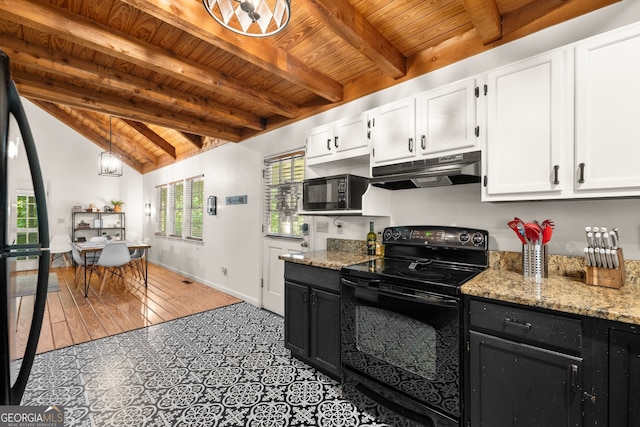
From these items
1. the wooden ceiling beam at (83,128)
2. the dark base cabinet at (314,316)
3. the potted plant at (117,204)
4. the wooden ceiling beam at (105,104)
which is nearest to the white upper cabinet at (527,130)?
the dark base cabinet at (314,316)

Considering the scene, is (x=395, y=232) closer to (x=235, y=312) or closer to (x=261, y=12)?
(x=261, y=12)

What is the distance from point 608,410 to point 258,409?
184cm

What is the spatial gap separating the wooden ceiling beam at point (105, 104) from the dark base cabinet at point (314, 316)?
9.10ft

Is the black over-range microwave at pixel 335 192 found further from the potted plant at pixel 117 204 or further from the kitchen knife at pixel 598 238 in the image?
the potted plant at pixel 117 204

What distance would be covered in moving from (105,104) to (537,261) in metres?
4.55

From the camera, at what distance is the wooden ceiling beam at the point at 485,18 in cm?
166

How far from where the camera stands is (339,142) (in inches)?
100

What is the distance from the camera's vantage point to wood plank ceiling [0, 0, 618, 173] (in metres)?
1.85

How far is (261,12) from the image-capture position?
129cm

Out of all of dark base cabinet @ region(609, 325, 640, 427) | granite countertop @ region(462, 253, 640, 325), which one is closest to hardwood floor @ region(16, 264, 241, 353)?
granite countertop @ region(462, 253, 640, 325)

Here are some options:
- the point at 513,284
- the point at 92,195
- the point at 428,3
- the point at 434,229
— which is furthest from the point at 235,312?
the point at 92,195

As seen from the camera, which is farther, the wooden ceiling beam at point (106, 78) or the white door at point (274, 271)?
the white door at point (274, 271)

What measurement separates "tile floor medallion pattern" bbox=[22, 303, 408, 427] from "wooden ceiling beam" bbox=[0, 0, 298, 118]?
2.54 m

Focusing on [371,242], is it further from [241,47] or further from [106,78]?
[106,78]
